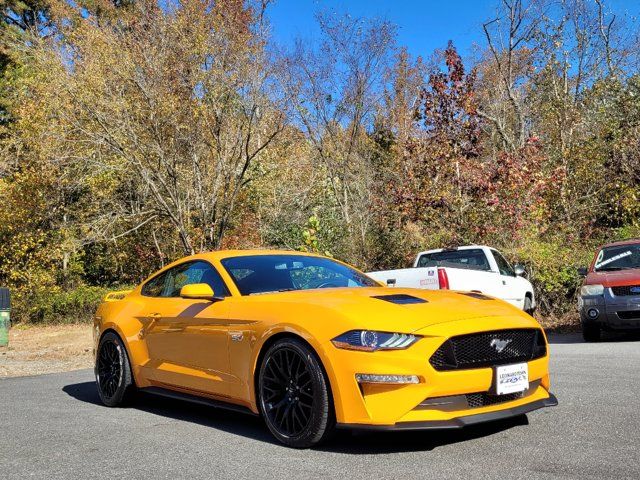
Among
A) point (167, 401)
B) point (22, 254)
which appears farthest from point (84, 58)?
point (167, 401)

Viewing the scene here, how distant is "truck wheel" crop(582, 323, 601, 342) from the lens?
11.8 metres

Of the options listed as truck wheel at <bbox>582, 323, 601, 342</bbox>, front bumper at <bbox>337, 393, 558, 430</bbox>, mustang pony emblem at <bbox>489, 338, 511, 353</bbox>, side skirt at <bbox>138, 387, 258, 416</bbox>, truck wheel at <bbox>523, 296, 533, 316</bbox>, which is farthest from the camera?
truck wheel at <bbox>523, 296, 533, 316</bbox>

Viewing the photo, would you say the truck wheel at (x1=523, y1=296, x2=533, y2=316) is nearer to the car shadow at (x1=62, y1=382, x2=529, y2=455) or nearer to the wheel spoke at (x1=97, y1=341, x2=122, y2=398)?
the car shadow at (x1=62, y1=382, x2=529, y2=455)

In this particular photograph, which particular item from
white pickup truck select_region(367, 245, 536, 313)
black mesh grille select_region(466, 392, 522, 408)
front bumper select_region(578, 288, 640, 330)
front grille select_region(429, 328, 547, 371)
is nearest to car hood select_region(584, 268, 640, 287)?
front bumper select_region(578, 288, 640, 330)

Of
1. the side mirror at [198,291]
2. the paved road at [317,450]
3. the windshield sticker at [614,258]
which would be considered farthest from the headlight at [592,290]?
the side mirror at [198,291]

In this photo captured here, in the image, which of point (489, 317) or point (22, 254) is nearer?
point (489, 317)

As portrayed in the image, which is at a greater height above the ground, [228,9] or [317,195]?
[228,9]

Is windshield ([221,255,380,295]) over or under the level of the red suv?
over

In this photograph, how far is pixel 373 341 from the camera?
4602 millimetres

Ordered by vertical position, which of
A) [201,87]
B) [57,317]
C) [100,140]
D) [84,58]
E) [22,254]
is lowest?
[57,317]

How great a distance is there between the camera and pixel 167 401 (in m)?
7.42

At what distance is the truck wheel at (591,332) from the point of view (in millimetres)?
11828

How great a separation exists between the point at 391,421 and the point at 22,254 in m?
21.4

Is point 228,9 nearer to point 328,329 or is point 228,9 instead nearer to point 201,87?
point 201,87
